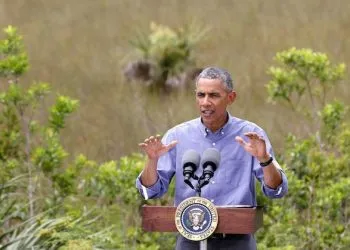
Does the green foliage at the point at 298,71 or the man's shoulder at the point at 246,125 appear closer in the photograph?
the man's shoulder at the point at 246,125

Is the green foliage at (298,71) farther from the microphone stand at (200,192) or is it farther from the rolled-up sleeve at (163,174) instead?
the microphone stand at (200,192)

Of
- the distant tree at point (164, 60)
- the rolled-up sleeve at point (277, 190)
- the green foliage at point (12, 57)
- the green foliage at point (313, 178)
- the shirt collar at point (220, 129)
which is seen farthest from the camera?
the distant tree at point (164, 60)

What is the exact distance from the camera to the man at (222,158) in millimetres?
5848

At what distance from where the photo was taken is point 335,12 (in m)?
26.1

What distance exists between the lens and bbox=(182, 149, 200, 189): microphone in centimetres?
564

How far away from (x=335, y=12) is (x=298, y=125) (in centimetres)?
1044

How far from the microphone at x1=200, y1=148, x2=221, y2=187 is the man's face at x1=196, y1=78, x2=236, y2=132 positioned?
256mm

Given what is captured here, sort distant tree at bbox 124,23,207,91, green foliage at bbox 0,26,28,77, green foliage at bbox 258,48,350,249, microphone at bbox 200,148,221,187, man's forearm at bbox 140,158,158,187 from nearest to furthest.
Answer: microphone at bbox 200,148,221,187 < man's forearm at bbox 140,158,158,187 < green foliage at bbox 258,48,350,249 < green foliage at bbox 0,26,28,77 < distant tree at bbox 124,23,207,91

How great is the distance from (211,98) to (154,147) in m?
0.35

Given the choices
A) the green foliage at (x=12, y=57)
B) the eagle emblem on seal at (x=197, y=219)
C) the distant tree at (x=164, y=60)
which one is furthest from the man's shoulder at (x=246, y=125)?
the distant tree at (x=164, y=60)

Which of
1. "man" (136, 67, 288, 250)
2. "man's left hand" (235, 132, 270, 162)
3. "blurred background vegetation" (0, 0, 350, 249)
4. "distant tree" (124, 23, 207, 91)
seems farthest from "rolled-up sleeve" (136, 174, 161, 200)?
"distant tree" (124, 23, 207, 91)

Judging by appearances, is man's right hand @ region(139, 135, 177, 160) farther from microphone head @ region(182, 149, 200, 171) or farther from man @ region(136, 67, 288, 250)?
microphone head @ region(182, 149, 200, 171)

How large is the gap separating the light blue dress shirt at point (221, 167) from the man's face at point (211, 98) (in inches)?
5.5

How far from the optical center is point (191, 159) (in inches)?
223
